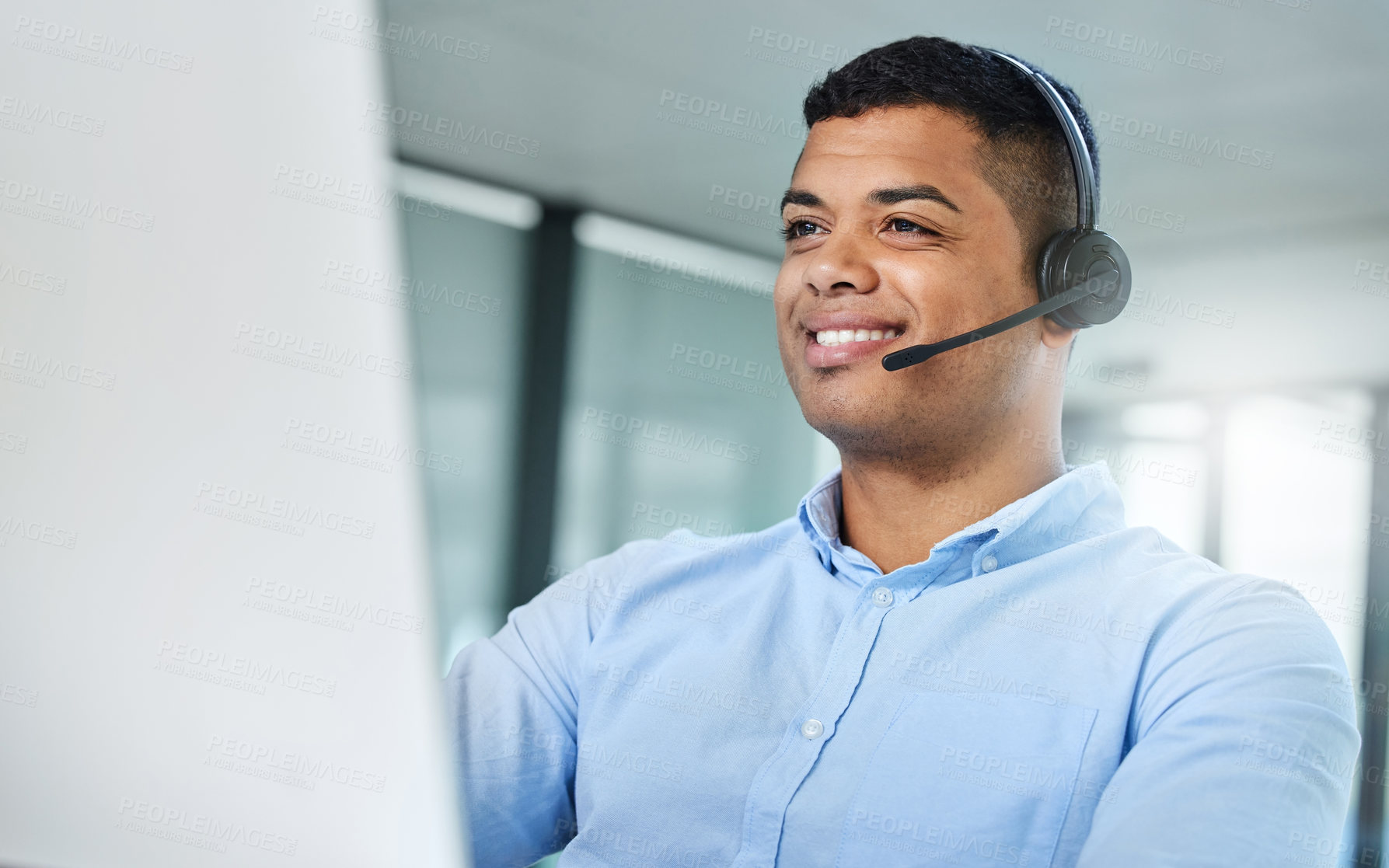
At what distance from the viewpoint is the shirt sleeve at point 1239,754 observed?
0.64 m

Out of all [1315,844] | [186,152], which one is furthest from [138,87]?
[1315,844]

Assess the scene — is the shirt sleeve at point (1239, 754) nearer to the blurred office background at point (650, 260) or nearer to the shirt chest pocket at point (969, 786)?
the shirt chest pocket at point (969, 786)

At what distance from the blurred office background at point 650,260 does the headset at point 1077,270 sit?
0.37m

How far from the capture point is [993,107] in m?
1.01

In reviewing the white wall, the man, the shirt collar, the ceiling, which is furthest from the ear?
the ceiling

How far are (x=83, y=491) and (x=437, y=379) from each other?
269cm

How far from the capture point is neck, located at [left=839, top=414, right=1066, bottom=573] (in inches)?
40.3

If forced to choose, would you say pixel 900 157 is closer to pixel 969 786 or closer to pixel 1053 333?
pixel 1053 333

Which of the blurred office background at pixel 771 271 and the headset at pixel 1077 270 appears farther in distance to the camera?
the blurred office background at pixel 771 271

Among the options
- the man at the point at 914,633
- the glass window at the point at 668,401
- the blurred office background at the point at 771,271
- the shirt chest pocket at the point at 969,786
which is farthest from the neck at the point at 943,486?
the glass window at the point at 668,401

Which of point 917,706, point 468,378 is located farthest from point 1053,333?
point 468,378

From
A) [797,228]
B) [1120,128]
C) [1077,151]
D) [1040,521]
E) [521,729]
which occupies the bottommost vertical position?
[521,729]

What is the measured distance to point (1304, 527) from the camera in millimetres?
2768

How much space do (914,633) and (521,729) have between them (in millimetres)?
430
